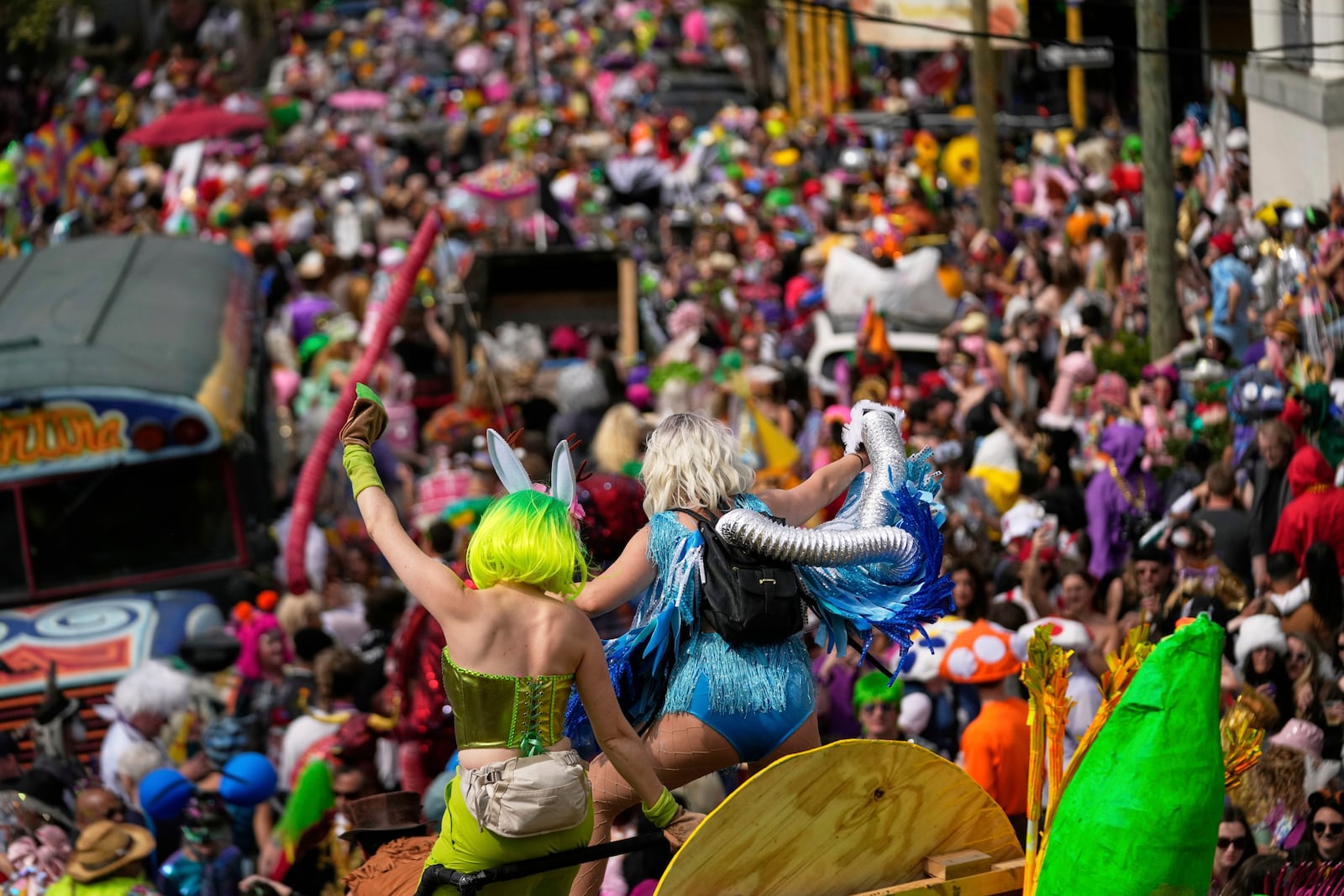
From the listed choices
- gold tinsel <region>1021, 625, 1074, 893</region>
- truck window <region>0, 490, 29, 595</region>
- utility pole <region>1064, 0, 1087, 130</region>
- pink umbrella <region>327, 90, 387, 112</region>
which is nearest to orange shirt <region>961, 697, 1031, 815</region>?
gold tinsel <region>1021, 625, 1074, 893</region>

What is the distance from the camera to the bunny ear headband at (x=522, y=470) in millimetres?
4488

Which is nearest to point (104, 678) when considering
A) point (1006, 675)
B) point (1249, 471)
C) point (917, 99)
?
point (1006, 675)

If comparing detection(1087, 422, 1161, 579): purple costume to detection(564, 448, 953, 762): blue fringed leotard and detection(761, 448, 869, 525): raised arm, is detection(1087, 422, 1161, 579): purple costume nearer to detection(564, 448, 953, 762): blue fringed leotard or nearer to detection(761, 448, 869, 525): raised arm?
detection(761, 448, 869, 525): raised arm

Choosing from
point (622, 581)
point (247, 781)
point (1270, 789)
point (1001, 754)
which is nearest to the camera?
point (622, 581)

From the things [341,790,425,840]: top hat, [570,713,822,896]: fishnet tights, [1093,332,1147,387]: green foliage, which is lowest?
[341,790,425,840]: top hat

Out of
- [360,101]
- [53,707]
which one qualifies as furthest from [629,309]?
[360,101]

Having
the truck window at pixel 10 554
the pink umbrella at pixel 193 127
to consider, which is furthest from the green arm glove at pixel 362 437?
the pink umbrella at pixel 193 127

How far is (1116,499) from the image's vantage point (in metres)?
9.30

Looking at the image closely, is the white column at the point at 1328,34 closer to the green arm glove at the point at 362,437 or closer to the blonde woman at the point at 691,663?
the blonde woman at the point at 691,663

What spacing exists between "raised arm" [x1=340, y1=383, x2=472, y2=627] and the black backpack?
0.72 m

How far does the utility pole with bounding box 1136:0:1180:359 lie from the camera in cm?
1192

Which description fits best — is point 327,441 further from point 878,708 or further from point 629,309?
point 629,309

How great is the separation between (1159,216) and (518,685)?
8822 millimetres

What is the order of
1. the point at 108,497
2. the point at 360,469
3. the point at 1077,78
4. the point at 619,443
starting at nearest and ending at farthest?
the point at 360,469, the point at 108,497, the point at 619,443, the point at 1077,78
